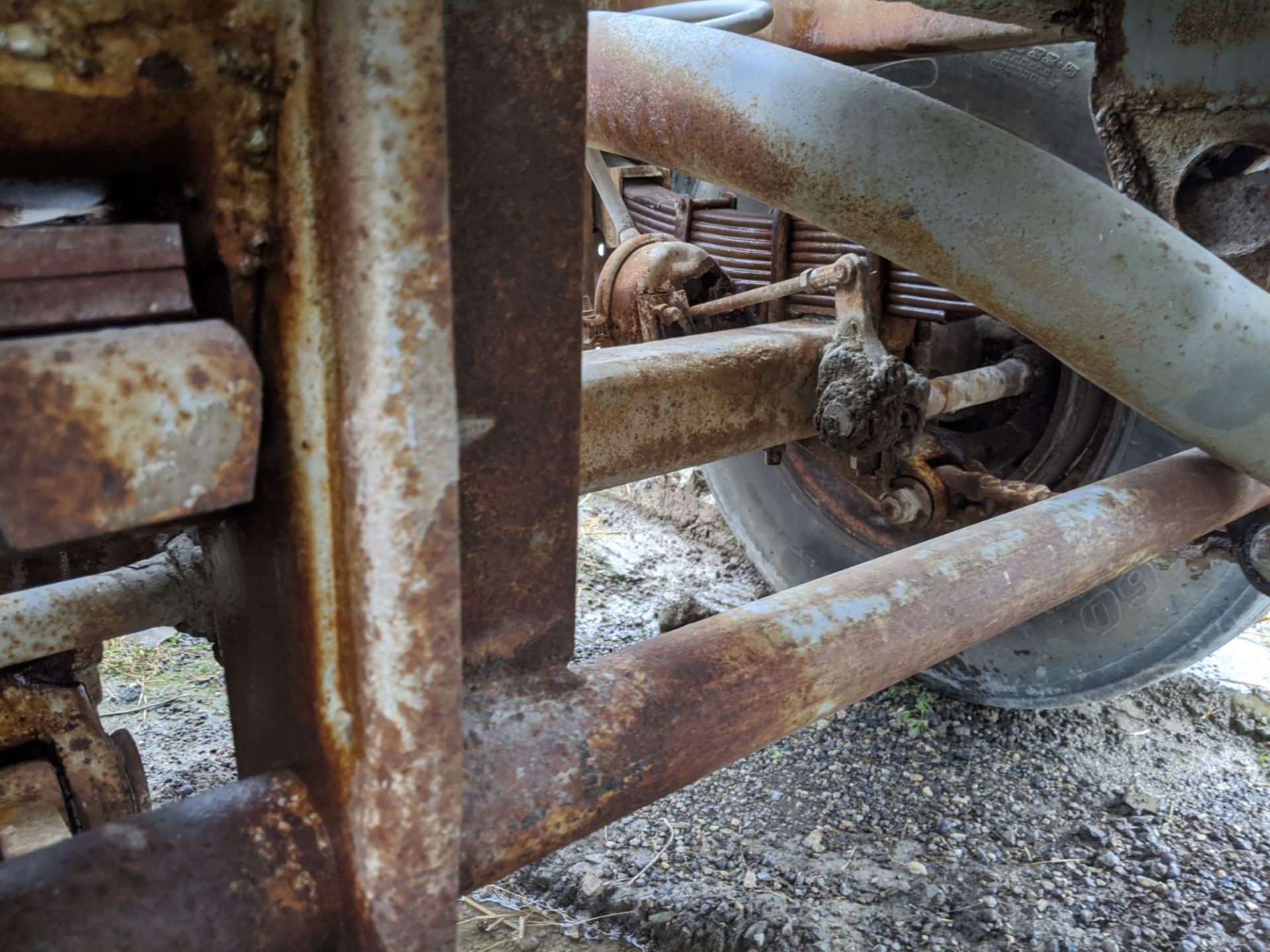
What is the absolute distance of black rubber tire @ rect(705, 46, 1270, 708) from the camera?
193 centimetres

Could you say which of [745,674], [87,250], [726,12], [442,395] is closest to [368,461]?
[442,395]

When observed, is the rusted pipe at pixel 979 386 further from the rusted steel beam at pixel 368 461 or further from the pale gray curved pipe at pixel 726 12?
the rusted steel beam at pixel 368 461

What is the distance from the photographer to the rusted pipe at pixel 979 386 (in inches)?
75.1

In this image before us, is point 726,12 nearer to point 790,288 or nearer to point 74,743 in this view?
point 790,288

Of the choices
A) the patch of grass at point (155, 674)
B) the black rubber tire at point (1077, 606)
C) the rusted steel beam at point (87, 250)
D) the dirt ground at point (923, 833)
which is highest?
the rusted steel beam at point (87, 250)

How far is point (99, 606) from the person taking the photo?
1251 millimetres

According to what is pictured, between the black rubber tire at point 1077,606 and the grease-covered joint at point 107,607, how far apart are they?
5.32 ft

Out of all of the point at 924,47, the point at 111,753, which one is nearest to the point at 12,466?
the point at 111,753

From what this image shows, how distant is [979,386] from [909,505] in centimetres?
28

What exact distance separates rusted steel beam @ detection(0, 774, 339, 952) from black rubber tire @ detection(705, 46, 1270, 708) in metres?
1.83

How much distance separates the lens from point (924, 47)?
1.99 m

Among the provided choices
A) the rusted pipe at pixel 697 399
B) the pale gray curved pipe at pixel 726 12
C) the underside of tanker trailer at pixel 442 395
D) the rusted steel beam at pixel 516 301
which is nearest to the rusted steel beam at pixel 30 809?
the underside of tanker trailer at pixel 442 395

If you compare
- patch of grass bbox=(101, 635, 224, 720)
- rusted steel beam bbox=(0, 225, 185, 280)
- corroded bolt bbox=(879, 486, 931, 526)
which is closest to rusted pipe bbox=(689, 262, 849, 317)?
corroded bolt bbox=(879, 486, 931, 526)

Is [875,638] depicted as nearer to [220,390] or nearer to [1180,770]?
[220,390]
